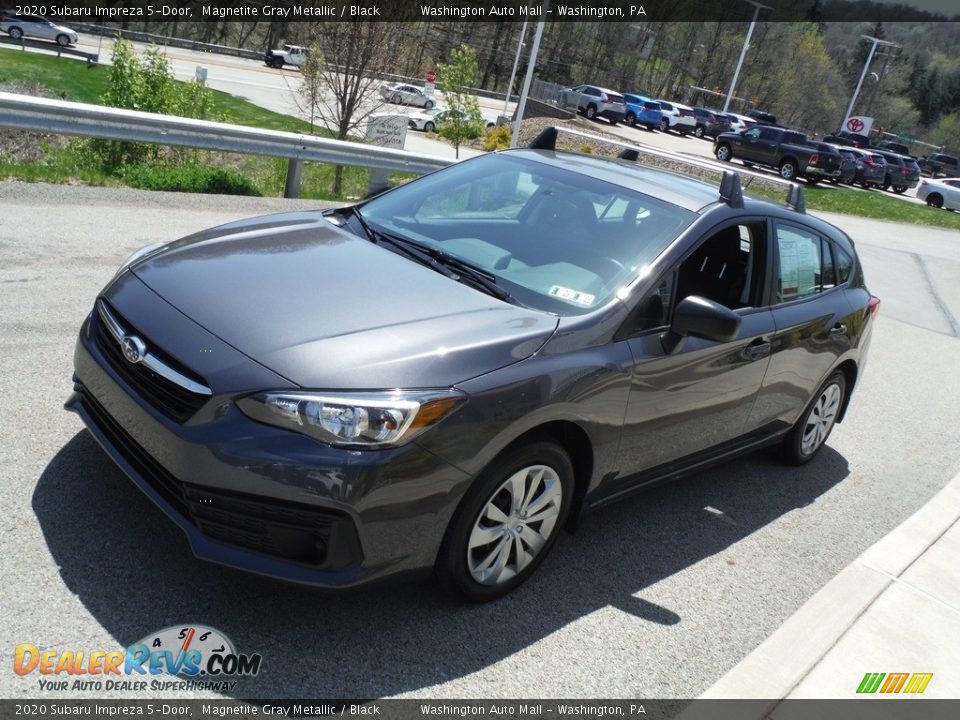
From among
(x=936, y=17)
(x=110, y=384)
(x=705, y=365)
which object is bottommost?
(x=110, y=384)

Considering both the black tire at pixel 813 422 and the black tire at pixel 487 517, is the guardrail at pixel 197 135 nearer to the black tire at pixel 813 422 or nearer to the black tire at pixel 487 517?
the black tire at pixel 813 422

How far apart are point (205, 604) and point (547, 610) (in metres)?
1.39

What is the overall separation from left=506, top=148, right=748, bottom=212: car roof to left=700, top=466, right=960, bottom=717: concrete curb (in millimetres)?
2027

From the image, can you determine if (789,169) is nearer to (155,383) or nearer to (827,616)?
(827,616)

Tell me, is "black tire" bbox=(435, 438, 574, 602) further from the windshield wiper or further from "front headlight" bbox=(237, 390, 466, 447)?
the windshield wiper

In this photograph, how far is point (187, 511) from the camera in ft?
10.5

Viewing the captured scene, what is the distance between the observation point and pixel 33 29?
157ft

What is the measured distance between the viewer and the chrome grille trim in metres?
3.14

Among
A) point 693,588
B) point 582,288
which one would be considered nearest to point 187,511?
point 582,288

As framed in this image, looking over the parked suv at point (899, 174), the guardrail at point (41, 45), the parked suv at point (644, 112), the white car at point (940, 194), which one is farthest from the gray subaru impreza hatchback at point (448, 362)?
the parked suv at point (644, 112)

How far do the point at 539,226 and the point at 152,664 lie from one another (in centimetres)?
262

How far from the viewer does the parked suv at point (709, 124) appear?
58.3 metres

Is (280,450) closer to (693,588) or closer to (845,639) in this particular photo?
(693,588)

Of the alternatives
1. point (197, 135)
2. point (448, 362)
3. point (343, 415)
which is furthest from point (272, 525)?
point (197, 135)
